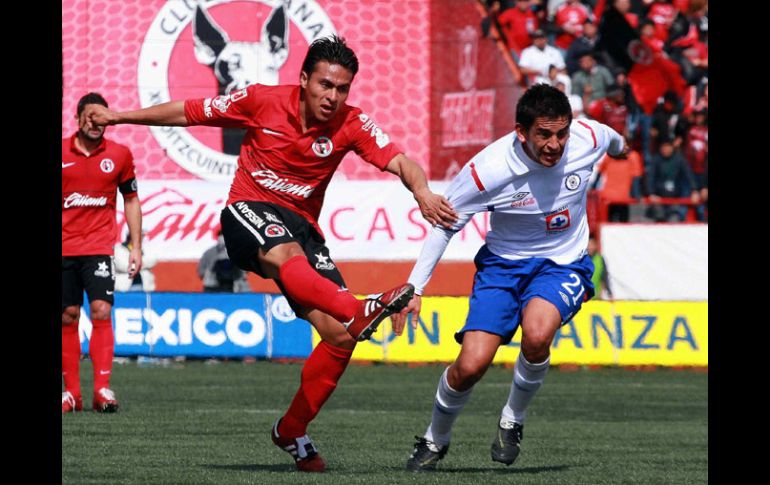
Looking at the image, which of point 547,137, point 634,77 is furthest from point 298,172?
point 634,77

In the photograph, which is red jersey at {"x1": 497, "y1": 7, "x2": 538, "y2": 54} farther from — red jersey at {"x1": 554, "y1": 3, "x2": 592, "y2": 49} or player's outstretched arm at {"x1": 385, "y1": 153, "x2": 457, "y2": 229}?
player's outstretched arm at {"x1": 385, "y1": 153, "x2": 457, "y2": 229}

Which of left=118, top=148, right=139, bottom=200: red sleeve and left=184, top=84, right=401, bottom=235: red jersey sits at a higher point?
left=184, top=84, right=401, bottom=235: red jersey

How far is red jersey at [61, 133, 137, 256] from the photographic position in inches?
438

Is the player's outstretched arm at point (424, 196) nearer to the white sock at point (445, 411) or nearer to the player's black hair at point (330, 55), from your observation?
the player's black hair at point (330, 55)

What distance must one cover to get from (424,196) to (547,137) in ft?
2.56

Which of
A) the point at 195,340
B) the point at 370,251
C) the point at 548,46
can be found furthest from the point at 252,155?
the point at 548,46

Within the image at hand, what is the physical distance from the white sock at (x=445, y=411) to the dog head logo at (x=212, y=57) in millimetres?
12667

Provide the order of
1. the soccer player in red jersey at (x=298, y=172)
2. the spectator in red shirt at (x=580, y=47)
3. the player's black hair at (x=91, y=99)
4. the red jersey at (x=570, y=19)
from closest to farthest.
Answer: the soccer player in red jersey at (x=298, y=172) → the player's black hair at (x=91, y=99) → the spectator in red shirt at (x=580, y=47) → the red jersey at (x=570, y=19)


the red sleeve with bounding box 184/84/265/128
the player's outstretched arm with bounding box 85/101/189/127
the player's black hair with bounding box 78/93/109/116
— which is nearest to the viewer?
the player's outstretched arm with bounding box 85/101/189/127

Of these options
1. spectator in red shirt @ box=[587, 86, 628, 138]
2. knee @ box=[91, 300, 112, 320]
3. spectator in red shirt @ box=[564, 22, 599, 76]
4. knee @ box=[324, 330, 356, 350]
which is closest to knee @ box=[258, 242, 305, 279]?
knee @ box=[324, 330, 356, 350]

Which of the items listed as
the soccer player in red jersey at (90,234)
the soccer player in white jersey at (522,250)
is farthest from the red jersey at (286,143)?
the soccer player in red jersey at (90,234)

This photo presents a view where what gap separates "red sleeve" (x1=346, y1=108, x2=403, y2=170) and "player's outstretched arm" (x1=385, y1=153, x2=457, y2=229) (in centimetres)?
5

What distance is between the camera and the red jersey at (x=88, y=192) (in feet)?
36.5
